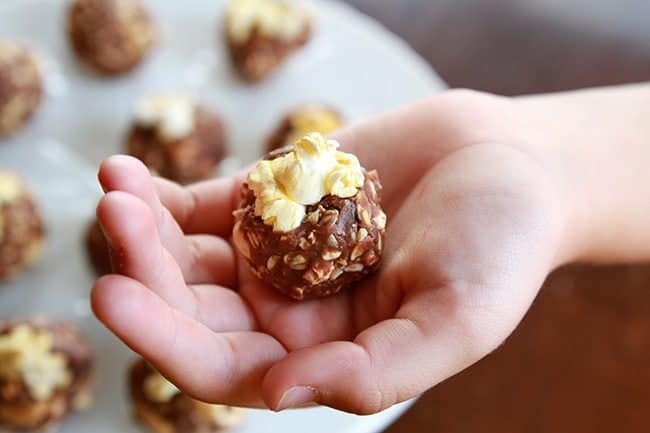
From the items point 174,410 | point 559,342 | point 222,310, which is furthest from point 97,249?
point 559,342

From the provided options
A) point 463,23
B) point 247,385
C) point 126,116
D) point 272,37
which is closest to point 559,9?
point 463,23

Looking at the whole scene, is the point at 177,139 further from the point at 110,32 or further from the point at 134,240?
the point at 134,240

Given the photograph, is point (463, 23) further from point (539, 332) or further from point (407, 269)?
point (407, 269)

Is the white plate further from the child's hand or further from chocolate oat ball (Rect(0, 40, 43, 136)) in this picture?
the child's hand

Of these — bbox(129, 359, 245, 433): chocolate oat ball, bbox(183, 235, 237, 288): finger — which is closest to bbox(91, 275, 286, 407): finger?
bbox(183, 235, 237, 288): finger

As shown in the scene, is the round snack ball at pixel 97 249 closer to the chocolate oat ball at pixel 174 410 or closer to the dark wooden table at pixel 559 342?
the chocolate oat ball at pixel 174 410

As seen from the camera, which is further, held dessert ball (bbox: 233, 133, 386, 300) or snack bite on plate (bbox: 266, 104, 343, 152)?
snack bite on plate (bbox: 266, 104, 343, 152)

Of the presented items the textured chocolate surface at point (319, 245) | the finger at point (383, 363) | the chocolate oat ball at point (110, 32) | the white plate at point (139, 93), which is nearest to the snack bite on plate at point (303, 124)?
the white plate at point (139, 93)
